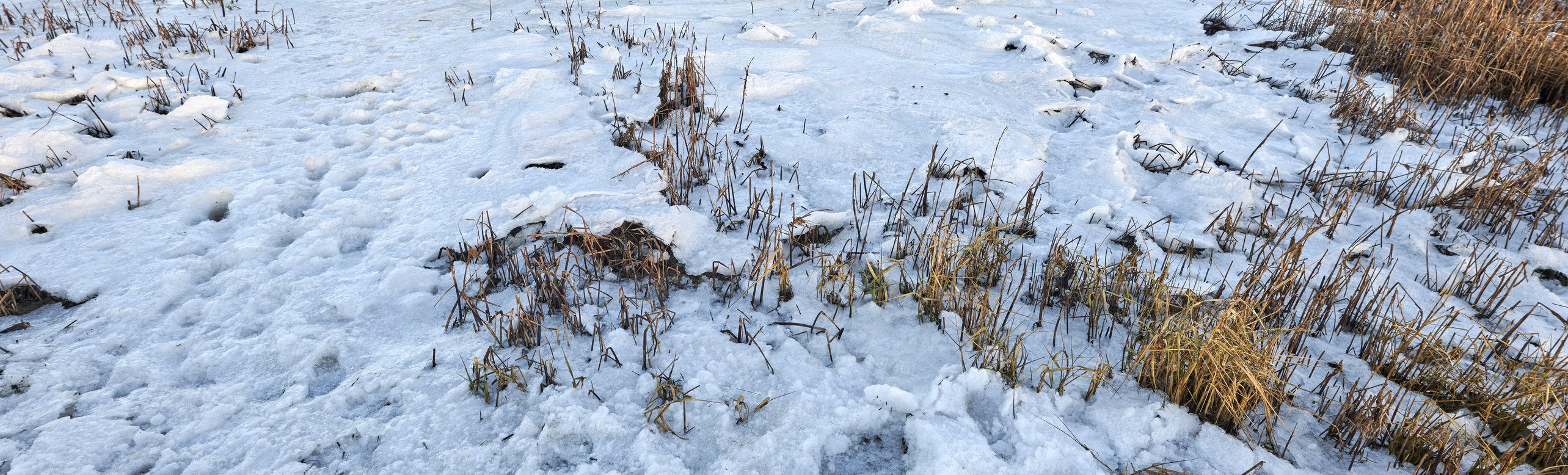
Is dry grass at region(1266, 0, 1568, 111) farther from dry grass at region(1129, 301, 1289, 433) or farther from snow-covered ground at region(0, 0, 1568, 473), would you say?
dry grass at region(1129, 301, 1289, 433)

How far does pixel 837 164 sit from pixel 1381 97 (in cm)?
362

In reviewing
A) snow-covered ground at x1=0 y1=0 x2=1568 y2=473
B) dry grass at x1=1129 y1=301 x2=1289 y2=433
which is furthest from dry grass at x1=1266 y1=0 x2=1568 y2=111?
dry grass at x1=1129 y1=301 x2=1289 y2=433

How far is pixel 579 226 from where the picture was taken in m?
3.14

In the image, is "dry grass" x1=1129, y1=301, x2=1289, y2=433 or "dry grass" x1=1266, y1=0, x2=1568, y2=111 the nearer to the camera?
"dry grass" x1=1129, y1=301, x2=1289, y2=433

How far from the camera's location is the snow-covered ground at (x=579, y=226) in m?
2.08

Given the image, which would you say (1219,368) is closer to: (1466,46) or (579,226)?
(579,226)

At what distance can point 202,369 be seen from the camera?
7.63 feet

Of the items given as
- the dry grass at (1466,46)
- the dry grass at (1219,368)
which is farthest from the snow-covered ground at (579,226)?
the dry grass at (1466,46)

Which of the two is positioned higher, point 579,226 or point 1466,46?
point 1466,46

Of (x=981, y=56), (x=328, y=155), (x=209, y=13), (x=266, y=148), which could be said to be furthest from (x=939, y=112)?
(x=209, y=13)

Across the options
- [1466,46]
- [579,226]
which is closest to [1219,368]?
[579,226]

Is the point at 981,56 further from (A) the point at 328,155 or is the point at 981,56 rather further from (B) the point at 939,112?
(A) the point at 328,155

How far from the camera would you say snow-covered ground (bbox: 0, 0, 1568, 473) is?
6.84 feet

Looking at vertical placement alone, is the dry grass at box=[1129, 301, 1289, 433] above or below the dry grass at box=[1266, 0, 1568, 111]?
below
